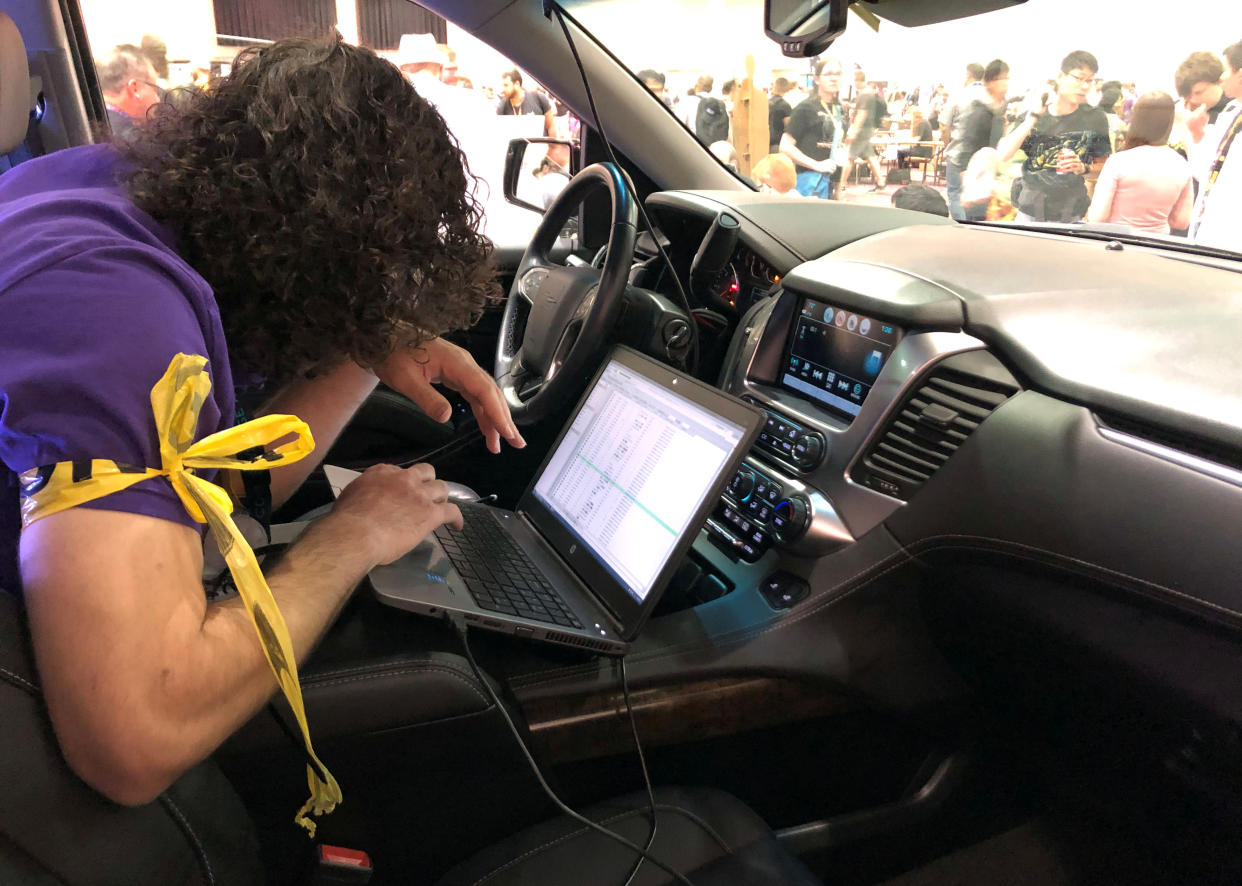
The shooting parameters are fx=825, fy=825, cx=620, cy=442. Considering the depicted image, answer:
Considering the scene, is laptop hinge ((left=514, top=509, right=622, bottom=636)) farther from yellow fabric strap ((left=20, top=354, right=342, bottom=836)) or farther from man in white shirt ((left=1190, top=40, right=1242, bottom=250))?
man in white shirt ((left=1190, top=40, right=1242, bottom=250))

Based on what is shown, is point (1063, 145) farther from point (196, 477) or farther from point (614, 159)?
point (196, 477)

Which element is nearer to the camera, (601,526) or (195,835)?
(195,835)

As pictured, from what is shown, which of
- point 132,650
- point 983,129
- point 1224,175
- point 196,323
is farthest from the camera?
point 983,129

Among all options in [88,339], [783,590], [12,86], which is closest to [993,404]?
[783,590]

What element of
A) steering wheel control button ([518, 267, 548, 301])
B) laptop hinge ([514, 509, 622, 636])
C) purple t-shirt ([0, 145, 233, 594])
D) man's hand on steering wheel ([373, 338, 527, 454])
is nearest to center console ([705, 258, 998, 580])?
laptop hinge ([514, 509, 622, 636])

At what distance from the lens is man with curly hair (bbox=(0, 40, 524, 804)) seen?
58cm

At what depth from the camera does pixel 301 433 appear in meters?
0.73

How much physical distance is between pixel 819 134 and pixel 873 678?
1.43 metres

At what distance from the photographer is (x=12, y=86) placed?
5.29ft

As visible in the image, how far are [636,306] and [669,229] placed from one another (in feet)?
1.30

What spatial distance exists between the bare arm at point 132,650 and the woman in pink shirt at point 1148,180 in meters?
1.54

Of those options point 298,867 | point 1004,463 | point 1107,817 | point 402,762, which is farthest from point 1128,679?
point 298,867

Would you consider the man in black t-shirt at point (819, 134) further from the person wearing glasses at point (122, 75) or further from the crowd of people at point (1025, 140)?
the person wearing glasses at point (122, 75)

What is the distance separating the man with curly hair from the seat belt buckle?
24 cm
